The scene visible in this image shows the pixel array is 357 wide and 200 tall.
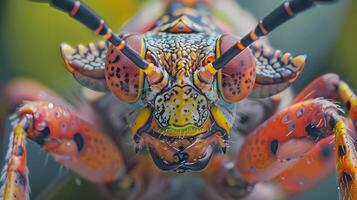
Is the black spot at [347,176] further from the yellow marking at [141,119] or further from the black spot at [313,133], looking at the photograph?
the yellow marking at [141,119]

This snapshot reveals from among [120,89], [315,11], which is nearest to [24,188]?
[120,89]

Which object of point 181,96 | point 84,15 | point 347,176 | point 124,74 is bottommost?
point 347,176

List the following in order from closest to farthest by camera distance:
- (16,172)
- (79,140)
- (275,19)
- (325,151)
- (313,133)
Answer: (275,19) → (16,172) → (313,133) → (79,140) → (325,151)

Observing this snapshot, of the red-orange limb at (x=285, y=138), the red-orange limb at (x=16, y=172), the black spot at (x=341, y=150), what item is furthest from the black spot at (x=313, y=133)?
the red-orange limb at (x=16, y=172)

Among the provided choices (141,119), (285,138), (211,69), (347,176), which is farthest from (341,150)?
(141,119)

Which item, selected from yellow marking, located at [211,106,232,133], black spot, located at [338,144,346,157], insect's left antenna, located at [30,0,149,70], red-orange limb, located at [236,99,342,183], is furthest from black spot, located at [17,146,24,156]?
black spot, located at [338,144,346,157]

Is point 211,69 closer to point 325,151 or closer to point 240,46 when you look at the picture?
point 240,46

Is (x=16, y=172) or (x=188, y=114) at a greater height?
(x=16, y=172)

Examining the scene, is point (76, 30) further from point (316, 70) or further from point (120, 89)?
point (120, 89)
